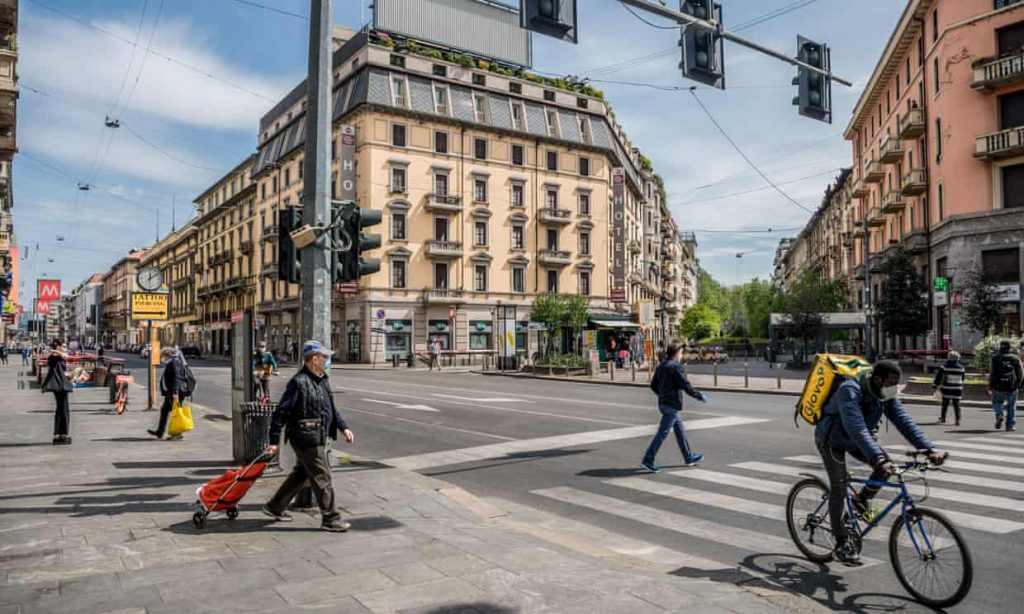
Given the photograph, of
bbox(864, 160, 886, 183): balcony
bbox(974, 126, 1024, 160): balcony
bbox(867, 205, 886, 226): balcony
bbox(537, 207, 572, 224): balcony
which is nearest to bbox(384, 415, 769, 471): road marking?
bbox(974, 126, 1024, 160): balcony

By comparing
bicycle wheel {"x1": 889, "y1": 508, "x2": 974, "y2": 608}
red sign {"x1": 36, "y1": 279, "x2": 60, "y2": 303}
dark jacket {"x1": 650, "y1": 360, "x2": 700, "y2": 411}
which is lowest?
bicycle wheel {"x1": 889, "y1": 508, "x2": 974, "y2": 608}

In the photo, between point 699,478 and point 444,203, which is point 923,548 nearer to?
point 699,478

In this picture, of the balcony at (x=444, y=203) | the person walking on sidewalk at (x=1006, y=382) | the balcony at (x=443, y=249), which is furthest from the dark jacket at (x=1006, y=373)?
the balcony at (x=444, y=203)

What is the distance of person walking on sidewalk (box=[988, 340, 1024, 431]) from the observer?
43.5ft

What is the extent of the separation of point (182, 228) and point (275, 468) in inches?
3721

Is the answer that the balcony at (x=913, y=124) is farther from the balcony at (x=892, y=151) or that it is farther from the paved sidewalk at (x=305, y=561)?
the paved sidewalk at (x=305, y=561)

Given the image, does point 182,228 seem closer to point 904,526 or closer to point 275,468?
point 275,468

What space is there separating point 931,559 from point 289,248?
6295mm

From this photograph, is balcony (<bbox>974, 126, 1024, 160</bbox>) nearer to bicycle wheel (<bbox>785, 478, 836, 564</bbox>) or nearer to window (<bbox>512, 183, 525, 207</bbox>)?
window (<bbox>512, 183, 525, 207</bbox>)

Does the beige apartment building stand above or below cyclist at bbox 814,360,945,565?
above

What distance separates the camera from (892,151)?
4097 cm

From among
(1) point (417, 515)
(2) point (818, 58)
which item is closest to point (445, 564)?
(1) point (417, 515)

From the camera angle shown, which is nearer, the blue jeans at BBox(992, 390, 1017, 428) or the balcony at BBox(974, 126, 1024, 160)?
the blue jeans at BBox(992, 390, 1017, 428)

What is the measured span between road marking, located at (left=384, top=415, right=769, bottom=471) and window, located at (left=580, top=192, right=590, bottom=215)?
4198 cm
